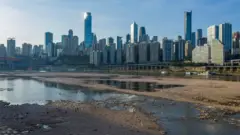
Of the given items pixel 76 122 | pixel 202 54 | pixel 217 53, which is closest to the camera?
pixel 76 122

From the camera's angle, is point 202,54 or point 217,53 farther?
point 202,54

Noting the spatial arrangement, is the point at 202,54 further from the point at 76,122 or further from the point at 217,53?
the point at 76,122

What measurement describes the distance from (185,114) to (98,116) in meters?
7.15

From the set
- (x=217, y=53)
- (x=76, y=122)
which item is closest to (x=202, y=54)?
(x=217, y=53)

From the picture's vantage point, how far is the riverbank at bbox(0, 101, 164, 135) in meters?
15.1

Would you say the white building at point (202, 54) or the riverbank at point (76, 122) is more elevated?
the white building at point (202, 54)

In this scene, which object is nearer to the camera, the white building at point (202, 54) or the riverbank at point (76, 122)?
the riverbank at point (76, 122)

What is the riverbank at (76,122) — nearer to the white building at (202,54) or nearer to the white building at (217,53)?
the white building at (217,53)

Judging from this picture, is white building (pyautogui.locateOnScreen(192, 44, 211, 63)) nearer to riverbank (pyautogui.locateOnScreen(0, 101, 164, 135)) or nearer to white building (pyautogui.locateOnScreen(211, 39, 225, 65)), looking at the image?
white building (pyautogui.locateOnScreen(211, 39, 225, 65))

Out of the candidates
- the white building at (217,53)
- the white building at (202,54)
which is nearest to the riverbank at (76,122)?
the white building at (217,53)

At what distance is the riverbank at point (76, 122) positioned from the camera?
49.4 ft

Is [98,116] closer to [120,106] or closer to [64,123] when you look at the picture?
[64,123]

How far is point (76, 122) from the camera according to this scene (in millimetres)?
17500

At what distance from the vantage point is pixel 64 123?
17.2m
